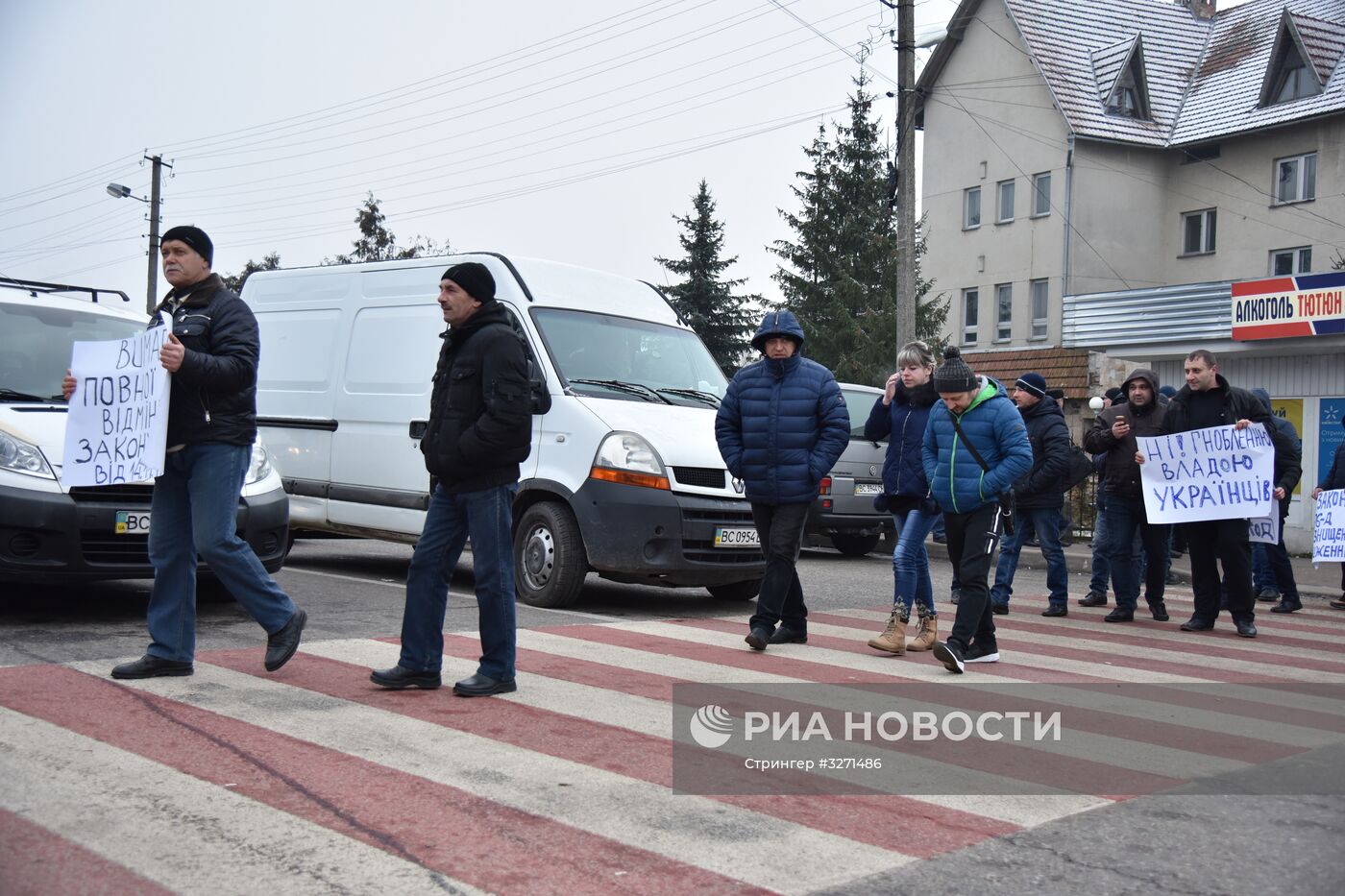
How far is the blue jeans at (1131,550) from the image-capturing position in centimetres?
1023

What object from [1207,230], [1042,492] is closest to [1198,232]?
[1207,230]

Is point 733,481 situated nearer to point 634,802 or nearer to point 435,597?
point 435,597

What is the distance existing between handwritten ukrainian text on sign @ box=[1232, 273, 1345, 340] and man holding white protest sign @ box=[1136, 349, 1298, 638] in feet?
32.3

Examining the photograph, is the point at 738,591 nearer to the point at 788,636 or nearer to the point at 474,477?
the point at 788,636

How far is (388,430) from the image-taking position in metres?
10.4

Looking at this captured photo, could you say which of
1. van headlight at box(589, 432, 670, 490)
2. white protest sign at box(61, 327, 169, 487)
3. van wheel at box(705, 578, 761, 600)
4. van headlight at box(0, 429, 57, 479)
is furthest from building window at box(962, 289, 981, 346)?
white protest sign at box(61, 327, 169, 487)

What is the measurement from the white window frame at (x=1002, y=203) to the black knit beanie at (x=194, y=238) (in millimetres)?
34105

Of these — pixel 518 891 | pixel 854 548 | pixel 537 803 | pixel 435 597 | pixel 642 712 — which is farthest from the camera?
pixel 854 548

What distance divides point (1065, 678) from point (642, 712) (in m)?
2.67

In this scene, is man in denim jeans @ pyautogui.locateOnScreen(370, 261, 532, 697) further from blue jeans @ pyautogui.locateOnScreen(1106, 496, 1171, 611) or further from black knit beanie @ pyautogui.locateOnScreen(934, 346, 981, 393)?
blue jeans @ pyautogui.locateOnScreen(1106, 496, 1171, 611)

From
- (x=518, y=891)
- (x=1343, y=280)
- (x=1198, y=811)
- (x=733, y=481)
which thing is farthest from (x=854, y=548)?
(x=518, y=891)

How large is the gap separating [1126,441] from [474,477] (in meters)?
6.44

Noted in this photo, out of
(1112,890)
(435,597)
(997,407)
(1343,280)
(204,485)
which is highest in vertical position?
(1343,280)

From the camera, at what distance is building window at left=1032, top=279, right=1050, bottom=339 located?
36500mm
